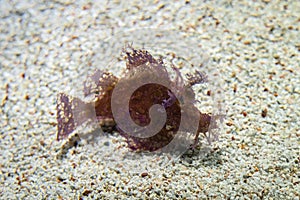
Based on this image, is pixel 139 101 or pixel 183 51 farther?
pixel 183 51

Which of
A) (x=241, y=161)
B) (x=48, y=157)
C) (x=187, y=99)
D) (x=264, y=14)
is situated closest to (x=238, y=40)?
(x=264, y=14)

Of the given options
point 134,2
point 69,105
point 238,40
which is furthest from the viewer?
point 134,2

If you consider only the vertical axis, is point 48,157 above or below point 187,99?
below

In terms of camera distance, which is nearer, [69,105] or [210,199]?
[210,199]

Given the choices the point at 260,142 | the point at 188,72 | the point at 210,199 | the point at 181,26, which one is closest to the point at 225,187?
the point at 210,199

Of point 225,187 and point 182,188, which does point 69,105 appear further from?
point 225,187

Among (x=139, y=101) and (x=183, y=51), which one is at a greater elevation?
(x=183, y=51)

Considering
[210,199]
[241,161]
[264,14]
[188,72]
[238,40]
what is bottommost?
[210,199]

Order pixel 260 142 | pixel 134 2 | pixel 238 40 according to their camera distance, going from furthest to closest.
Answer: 1. pixel 134 2
2. pixel 238 40
3. pixel 260 142
